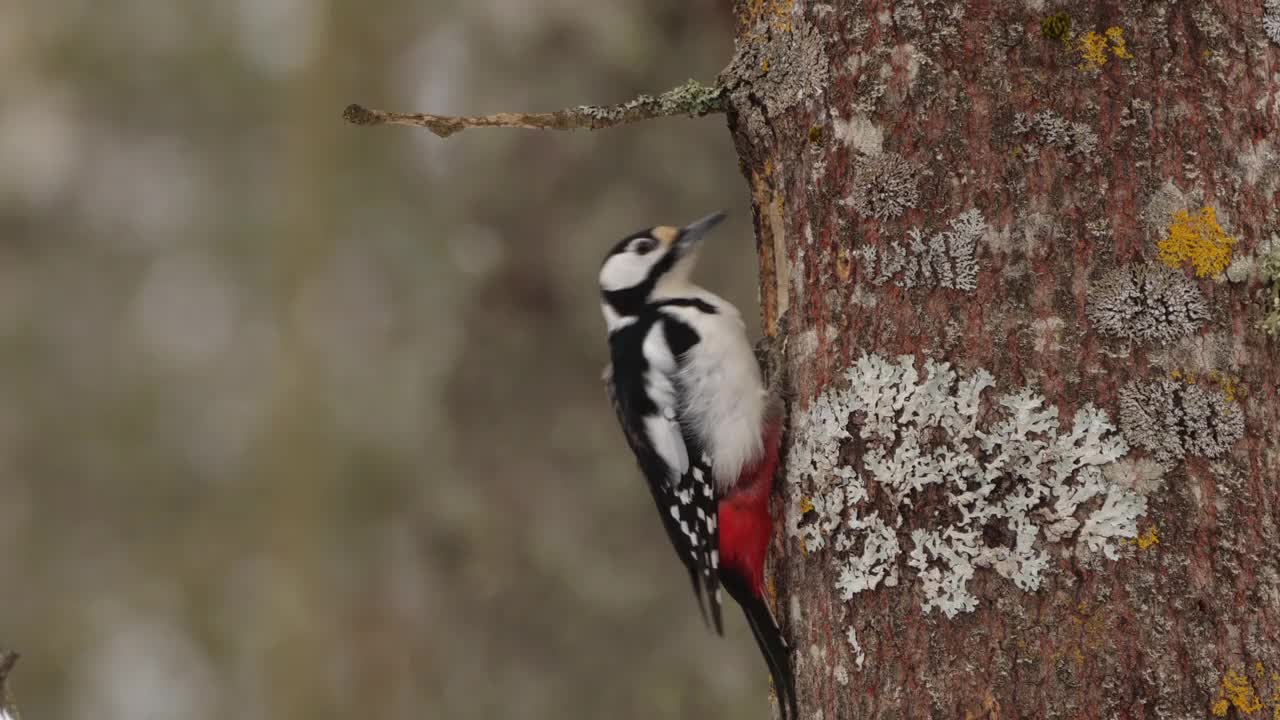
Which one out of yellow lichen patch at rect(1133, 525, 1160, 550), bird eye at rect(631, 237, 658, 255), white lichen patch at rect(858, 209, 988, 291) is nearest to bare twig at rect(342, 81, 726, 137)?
white lichen patch at rect(858, 209, 988, 291)

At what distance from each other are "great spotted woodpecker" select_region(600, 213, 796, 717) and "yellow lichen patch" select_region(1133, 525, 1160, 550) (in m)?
0.74

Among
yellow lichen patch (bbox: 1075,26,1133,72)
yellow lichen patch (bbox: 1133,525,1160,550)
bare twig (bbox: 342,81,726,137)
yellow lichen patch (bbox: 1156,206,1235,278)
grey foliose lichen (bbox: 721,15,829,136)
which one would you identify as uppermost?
bare twig (bbox: 342,81,726,137)

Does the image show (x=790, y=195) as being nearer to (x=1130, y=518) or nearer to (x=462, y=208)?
(x=1130, y=518)

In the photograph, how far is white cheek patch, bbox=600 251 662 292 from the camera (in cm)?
343

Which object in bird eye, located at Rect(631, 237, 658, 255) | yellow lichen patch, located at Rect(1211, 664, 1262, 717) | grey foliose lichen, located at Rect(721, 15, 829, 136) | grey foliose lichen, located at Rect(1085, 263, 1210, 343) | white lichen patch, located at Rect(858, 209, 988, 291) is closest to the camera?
yellow lichen patch, located at Rect(1211, 664, 1262, 717)

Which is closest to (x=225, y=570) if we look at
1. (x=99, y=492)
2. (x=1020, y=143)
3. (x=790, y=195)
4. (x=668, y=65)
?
(x=99, y=492)

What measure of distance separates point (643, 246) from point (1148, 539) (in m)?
1.89

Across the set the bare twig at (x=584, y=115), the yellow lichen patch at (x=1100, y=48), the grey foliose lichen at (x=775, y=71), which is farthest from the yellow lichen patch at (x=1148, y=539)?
the bare twig at (x=584, y=115)

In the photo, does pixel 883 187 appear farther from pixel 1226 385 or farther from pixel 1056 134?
pixel 1226 385

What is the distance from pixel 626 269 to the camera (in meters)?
3.45

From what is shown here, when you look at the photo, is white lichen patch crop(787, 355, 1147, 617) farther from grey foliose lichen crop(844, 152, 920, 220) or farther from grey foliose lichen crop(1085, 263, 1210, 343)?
grey foliose lichen crop(844, 152, 920, 220)

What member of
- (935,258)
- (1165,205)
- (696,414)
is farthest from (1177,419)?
(696,414)

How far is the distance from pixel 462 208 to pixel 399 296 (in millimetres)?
664

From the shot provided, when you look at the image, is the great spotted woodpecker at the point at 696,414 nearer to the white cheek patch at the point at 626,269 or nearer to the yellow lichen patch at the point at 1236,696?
the white cheek patch at the point at 626,269
